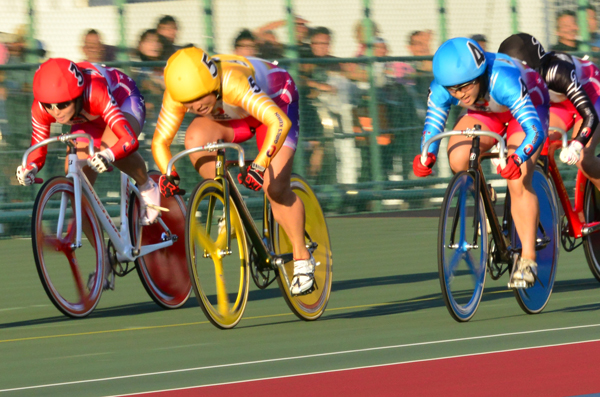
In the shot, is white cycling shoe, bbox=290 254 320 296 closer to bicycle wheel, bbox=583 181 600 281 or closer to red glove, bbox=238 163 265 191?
red glove, bbox=238 163 265 191

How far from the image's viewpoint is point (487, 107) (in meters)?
7.28

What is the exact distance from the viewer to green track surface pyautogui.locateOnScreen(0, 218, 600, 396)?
6129 millimetres

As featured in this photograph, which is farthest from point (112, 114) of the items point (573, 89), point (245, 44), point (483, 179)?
point (245, 44)

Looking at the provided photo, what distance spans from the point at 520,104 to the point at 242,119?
1666 millimetres

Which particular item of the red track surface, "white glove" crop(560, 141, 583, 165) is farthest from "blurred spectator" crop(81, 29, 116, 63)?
the red track surface

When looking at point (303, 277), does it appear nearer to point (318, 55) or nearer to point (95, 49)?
point (95, 49)

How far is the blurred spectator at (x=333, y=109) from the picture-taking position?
14242 millimetres

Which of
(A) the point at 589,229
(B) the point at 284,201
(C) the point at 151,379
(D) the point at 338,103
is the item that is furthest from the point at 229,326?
(D) the point at 338,103

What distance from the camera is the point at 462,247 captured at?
710 cm

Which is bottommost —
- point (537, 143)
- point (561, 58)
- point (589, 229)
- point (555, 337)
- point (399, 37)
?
point (555, 337)

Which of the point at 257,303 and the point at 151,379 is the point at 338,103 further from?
the point at 151,379

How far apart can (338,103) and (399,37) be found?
1.26 m

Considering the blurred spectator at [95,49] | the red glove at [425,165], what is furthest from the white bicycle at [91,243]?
the blurred spectator at [95,49]

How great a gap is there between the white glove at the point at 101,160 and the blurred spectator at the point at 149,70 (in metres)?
5.74
